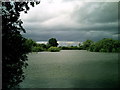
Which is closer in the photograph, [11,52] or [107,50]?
[11,52]

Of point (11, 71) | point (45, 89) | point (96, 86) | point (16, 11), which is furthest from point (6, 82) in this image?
point (96, 86)

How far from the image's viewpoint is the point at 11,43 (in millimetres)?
1981

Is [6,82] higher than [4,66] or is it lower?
lower

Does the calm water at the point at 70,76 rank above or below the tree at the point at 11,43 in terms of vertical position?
below

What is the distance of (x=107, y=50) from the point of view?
79.4 feet

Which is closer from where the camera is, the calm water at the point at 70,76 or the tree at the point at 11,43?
the tree at the point at 11,43

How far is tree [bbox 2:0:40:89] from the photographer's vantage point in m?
1.96

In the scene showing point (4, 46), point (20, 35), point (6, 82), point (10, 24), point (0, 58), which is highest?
point (10, 24)

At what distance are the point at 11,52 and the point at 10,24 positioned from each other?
0.37m

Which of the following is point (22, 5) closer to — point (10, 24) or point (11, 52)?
point (10, 24)

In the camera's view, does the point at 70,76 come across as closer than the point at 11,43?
No

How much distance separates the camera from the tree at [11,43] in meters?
1.96

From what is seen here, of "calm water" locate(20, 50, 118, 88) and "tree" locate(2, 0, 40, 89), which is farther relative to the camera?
"calm water" locate(20, 50, 118, 88)

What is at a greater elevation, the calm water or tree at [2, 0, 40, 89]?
tree at [2, 0, 40, 89]
